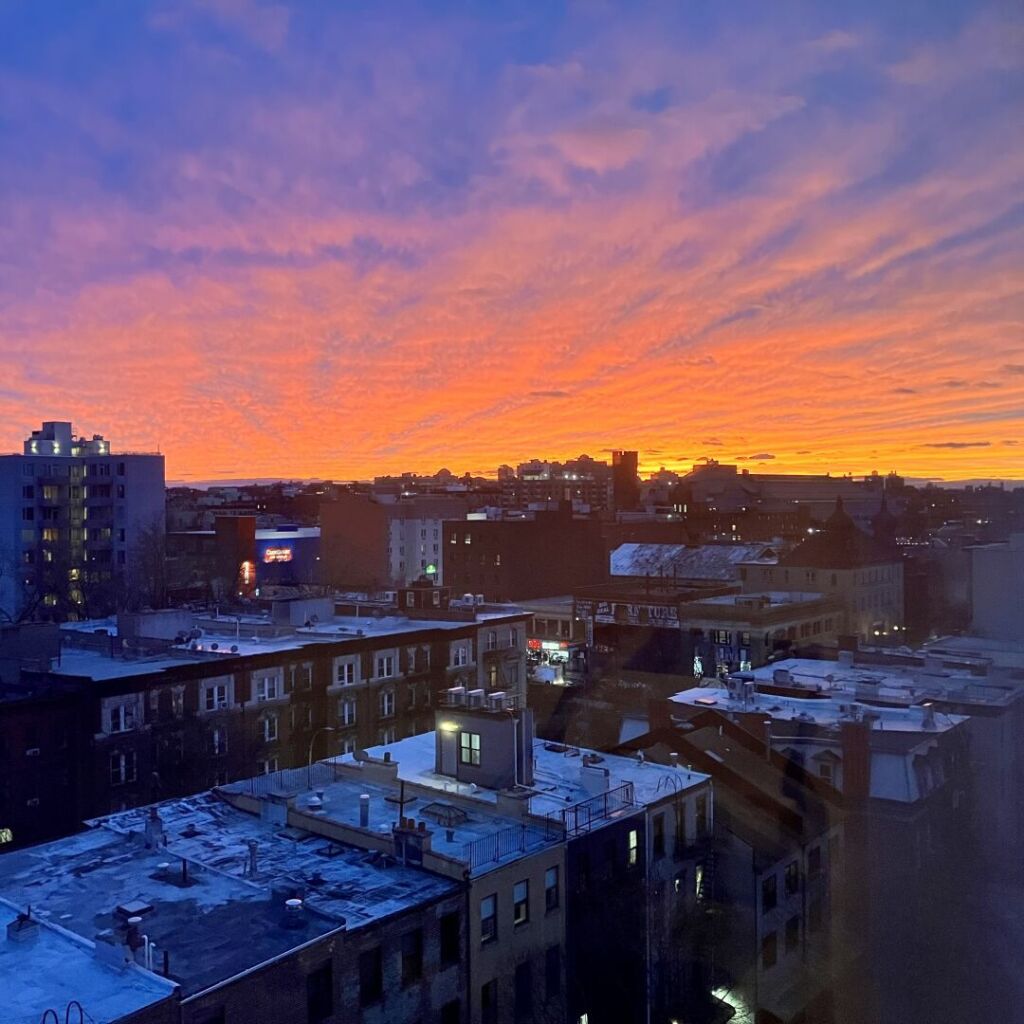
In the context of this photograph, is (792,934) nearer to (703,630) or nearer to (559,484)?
(703,630)

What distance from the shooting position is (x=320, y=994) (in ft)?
15.0

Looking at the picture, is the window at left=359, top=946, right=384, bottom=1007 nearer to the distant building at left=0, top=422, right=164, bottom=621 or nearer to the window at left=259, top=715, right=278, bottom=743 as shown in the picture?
the window at left=259, top=715, right=278, bottom=743

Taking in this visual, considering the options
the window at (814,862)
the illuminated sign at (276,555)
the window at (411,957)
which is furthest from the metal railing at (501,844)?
the illuminated sign at (276,555)

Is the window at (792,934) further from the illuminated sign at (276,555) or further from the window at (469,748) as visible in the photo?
the illuminated sign at (276,555)

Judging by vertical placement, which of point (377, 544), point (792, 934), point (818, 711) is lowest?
point (792, 934)

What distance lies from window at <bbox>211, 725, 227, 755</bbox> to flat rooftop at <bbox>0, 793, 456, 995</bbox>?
4.12 metres

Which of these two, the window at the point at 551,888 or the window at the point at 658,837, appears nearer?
the window at the point at 551,888

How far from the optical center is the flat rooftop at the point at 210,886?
445 centimetres

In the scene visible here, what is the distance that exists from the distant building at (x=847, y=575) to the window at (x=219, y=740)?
10.7 metres

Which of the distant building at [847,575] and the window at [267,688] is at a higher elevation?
the distant building at [847,575]

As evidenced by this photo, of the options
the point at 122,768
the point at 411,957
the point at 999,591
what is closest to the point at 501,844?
the point at 411,957

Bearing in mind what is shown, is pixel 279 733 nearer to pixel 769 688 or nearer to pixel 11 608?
pixel 769 688

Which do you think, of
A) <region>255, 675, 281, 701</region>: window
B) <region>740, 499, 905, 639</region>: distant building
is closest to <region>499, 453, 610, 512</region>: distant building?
<region>740, 499, 905, 639</region>: distant building

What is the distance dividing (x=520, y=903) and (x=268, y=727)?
620 cm
